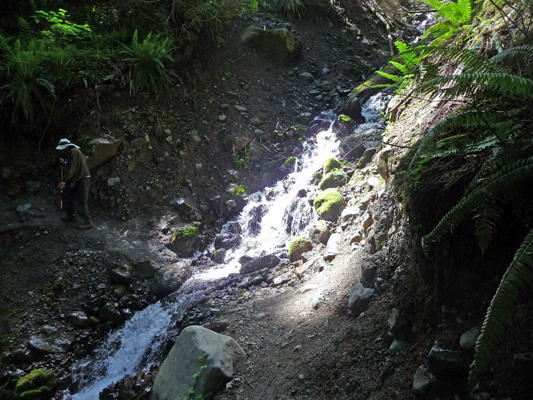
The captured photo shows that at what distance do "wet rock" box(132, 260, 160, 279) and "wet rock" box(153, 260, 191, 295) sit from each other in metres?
0.10

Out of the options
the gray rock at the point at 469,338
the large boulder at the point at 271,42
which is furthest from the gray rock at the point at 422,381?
the large boulder at the point at 271,42

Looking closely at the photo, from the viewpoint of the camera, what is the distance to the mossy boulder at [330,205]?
6078 mm

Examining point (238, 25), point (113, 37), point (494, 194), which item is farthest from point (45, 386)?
point (238, 25)

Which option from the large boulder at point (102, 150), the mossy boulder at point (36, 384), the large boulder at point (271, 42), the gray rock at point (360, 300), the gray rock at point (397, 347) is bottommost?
the mossy boulder at point (36, 384)

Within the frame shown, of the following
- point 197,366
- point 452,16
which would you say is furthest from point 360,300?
point 452,16

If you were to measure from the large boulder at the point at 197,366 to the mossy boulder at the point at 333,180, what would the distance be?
3.75 metres

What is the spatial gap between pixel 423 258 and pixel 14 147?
7.66 metres

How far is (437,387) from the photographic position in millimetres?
2457

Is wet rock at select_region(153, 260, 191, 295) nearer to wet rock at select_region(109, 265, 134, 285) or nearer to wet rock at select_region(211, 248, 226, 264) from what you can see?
wet rock at select_region(109, 265, 134, 285)

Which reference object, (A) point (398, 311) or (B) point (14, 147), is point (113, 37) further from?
(A) point (398, 311)

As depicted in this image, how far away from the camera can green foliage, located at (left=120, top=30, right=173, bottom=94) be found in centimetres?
768

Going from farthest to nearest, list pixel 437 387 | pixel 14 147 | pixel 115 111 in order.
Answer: pixel 115 111 → pixel 14 147 → pixel 437 387

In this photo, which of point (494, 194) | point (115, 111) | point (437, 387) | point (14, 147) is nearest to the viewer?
point (494, 194)

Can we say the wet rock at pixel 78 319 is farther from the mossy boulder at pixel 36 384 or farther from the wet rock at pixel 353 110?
the wet rock at pixel 353 110
